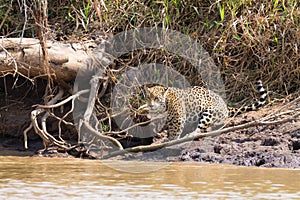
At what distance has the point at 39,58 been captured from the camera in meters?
6.64

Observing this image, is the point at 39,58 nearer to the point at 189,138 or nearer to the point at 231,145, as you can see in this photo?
the point at 189,138

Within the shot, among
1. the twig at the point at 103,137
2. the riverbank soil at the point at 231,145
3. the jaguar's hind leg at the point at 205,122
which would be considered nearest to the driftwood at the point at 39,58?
the twig at the point at 103,137

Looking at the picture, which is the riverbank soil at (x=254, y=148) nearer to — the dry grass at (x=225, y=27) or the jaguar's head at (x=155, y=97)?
the jaguar's head at (x=155, y=97)

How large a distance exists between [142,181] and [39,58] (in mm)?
2268

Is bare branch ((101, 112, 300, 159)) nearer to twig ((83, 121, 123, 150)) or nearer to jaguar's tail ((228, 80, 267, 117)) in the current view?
twig ((83, 121, 123, 150))

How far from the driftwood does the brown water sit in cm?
108

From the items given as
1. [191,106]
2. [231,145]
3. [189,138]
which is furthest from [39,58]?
[231,145]

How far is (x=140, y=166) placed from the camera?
584 cm

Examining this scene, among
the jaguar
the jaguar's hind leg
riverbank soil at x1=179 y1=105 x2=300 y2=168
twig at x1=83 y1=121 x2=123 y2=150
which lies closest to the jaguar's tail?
the jaguar

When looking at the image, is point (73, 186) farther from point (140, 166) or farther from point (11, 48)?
point (11, 48)

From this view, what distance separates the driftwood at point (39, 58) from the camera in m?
6.58

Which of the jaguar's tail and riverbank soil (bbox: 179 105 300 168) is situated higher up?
the jaguar's tail

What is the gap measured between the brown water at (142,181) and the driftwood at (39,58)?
3.54 feet

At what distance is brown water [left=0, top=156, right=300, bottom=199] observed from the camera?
4.36 metres
